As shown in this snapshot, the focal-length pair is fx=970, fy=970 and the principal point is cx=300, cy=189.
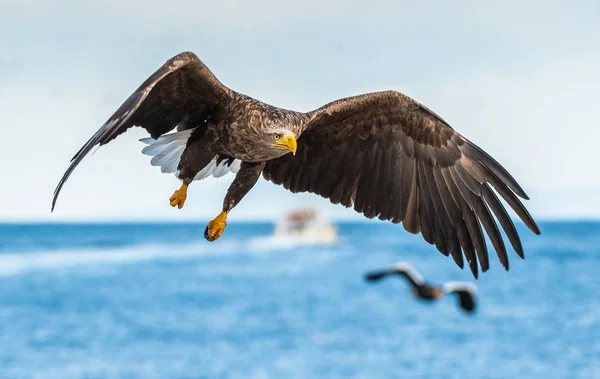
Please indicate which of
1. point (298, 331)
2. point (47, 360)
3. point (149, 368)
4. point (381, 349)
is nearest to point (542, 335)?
point (381, 349)

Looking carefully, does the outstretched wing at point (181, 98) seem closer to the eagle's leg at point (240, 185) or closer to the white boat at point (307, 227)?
the eagle's leg at point (240, 185)

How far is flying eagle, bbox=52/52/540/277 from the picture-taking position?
239 inches

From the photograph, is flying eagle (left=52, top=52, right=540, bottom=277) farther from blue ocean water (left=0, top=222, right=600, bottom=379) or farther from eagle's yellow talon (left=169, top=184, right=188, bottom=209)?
blue ocean water (left=0, top=222, right=600, bottom=379)

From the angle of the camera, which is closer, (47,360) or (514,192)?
(514,192)

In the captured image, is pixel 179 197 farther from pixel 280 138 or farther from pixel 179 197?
pixel 280 138

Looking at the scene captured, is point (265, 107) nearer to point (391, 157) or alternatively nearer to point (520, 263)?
point (391, 157)

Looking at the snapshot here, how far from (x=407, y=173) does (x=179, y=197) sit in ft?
5.40

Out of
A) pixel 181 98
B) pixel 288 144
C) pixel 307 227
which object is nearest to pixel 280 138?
pixel 288 144

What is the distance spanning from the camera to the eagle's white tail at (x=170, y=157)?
662 cm

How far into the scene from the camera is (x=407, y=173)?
6828 millimetres

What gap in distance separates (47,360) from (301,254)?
44.9 meters

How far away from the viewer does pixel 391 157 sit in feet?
22.3

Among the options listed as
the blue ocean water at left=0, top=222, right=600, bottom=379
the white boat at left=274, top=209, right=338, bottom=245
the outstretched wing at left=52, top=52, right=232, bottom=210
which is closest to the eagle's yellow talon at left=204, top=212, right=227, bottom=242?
the outstretched wing at left=52, top=52, right=232, bottom=210

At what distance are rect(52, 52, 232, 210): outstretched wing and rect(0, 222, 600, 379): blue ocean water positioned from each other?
19.9 metres
